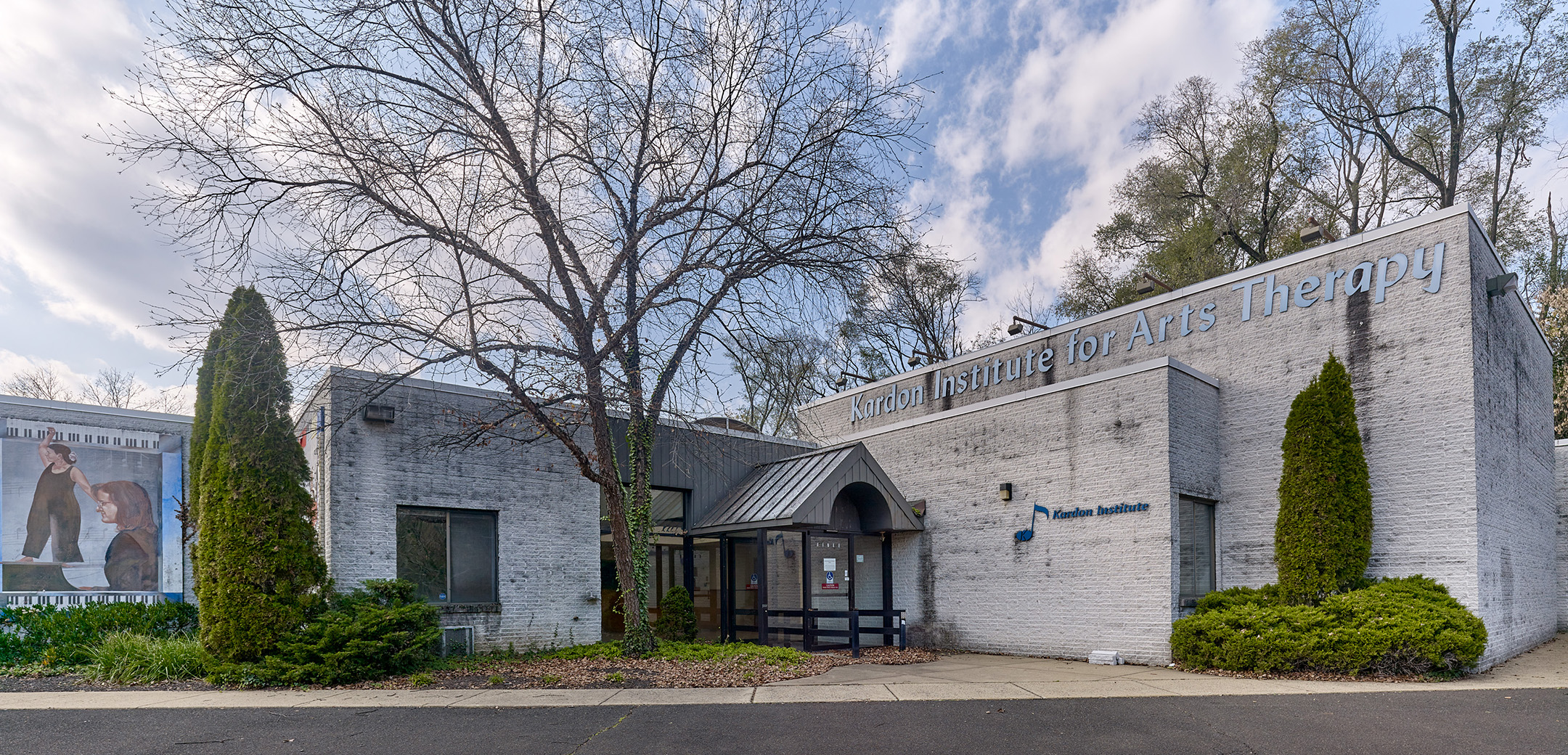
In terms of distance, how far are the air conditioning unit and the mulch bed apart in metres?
0.63

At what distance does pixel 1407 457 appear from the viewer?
12625 millimetres

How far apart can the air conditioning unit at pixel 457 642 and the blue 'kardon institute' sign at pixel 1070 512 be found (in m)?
8.83

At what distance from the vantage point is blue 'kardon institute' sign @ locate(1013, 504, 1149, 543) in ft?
43.7

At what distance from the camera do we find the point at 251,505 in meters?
10.8

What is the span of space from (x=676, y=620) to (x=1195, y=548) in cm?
846

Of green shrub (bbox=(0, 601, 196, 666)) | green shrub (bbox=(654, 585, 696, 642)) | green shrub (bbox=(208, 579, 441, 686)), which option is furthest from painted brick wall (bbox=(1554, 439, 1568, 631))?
green shrub (bbox=(0, 601, 196, 666))

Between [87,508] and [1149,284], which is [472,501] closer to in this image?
[87,508]

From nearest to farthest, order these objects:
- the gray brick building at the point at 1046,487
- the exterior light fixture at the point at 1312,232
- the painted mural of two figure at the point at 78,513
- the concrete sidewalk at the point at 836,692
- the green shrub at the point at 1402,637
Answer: the concrete sidewalk at the point at 836,692
the green shrub at the point at 1402,637
the painted mural of two figure at the point at 78,513
the gray brick building at the point at 1046,487
the exterior light fixture at the point at 1312,232

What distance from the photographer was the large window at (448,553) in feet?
42.1

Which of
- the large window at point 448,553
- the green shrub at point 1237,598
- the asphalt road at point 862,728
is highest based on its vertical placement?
the large window at point 448,553

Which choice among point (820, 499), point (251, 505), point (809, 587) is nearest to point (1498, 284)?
point (820, 499)

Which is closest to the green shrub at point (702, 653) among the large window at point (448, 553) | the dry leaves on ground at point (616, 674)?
the dry leaves on ground at point (616, 674)

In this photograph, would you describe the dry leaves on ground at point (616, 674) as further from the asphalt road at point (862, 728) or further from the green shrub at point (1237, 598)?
the green shrub at point (1237, 598)

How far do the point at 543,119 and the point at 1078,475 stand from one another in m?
9.68
